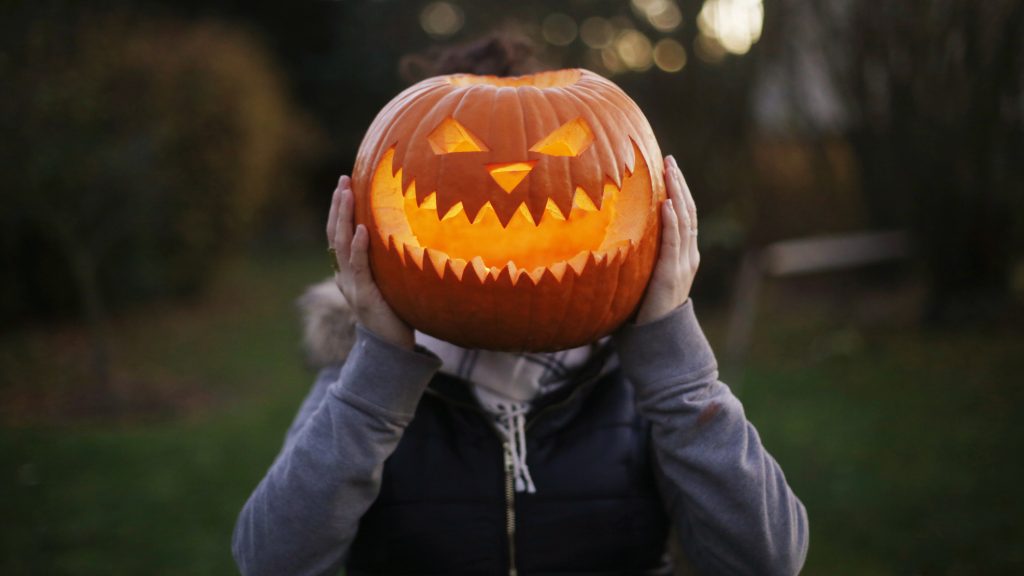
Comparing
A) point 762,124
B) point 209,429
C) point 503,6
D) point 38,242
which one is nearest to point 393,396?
point 209,429

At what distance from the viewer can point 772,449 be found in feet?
18.3

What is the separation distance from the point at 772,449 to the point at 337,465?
4.38 m

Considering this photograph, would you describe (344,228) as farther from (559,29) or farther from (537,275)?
(559,29)

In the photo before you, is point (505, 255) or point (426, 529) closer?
point (505, 255)

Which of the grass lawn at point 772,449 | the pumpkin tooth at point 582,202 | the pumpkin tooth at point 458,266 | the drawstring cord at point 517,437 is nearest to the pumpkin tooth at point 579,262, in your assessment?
the pumpkin tooth at point 582,202

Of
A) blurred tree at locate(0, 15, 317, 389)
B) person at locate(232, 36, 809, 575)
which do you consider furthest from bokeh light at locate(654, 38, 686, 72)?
person at locate(232, 36, 809, 575)

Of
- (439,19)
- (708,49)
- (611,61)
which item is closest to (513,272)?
(708,49)

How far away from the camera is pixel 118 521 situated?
477 centimetres

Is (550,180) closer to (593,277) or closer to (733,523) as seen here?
(593,277)

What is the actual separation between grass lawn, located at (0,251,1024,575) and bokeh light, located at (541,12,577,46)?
413cm

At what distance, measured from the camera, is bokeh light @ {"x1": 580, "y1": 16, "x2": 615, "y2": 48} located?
1043 cm

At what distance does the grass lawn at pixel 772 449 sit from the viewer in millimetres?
4359

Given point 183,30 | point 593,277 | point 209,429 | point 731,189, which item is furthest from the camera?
point 183,30

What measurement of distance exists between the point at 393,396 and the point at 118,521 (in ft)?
12.2
